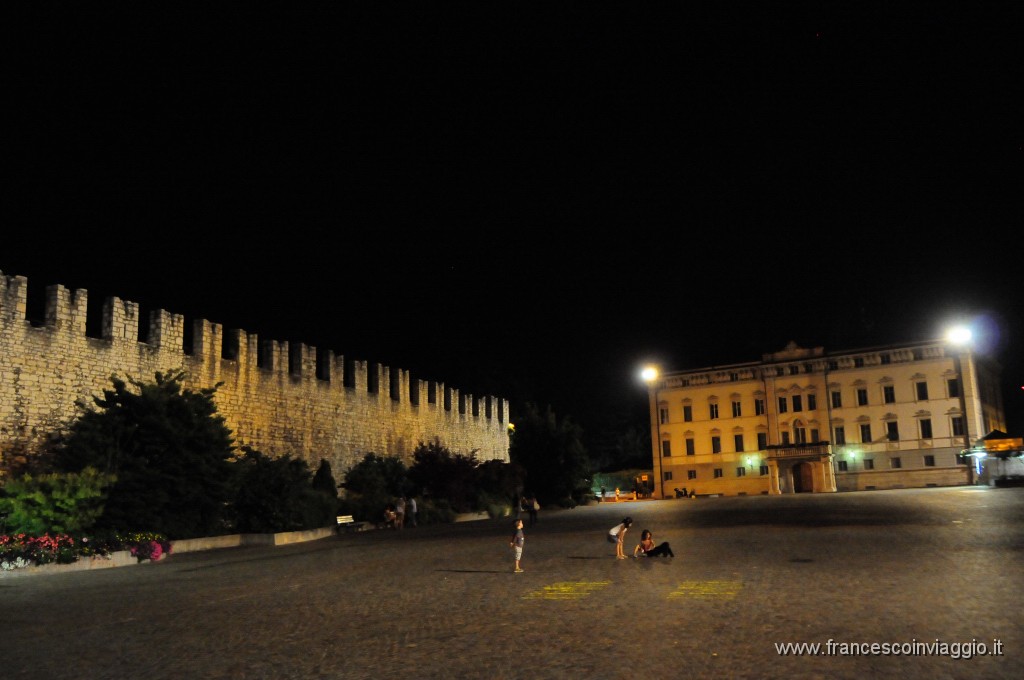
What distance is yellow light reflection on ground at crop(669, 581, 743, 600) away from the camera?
9.31m

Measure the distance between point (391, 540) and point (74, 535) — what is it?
7.51 metres

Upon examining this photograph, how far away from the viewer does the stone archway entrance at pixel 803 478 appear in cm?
5709

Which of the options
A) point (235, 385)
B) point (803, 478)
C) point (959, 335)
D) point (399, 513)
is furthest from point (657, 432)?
point (235, 385)

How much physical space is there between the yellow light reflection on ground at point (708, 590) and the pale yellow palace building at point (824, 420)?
4933cm

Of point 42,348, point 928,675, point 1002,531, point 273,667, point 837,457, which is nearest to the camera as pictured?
point 928,675

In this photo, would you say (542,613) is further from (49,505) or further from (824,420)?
(824,420)

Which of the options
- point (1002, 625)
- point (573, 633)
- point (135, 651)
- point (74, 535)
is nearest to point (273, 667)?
point (135, 651)

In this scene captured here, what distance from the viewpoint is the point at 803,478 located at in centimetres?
5747

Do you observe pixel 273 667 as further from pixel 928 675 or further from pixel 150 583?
pixel 150 583

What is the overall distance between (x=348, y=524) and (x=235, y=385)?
225 inches

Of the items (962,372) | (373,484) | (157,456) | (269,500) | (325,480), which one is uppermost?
(962,372)

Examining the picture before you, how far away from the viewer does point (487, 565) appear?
14.0 metres

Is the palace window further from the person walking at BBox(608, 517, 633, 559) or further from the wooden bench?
the person walking at BBox(608, 517, 633, 559)

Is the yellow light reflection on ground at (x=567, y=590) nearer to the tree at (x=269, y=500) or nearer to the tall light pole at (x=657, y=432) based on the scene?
the tree at (x=269, y=500)
